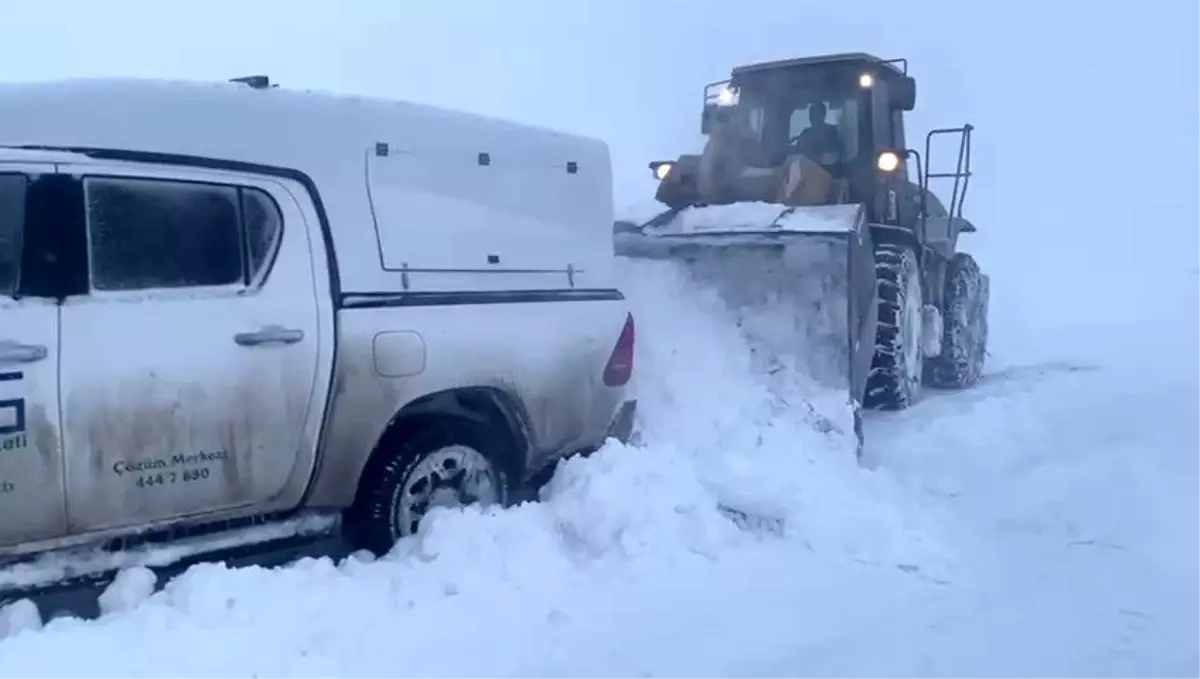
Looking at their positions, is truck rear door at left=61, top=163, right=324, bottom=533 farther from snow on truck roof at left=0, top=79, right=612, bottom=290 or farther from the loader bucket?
the loader bucket

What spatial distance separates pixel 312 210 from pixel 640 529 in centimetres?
199

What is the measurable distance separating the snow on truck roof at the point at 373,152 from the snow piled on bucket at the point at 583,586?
3.78 ft

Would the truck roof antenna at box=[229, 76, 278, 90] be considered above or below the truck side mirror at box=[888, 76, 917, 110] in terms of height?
below

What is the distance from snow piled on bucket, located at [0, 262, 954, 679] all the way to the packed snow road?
0.01 metres

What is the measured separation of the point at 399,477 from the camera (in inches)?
201

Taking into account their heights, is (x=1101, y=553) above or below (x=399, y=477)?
below

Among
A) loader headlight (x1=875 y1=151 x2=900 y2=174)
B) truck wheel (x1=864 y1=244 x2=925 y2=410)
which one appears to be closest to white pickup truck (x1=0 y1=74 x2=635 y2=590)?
truck wheel (x1=864 y1=244 x2=925 y2=410)

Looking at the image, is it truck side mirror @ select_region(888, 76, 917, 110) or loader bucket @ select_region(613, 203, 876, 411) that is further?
truck side mirror @ select_region(888, 76, 917, 110)

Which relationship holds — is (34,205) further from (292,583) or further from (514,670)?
(514,670)

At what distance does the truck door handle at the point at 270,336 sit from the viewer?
15.1 feet

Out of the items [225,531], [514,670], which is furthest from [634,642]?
[225,531]

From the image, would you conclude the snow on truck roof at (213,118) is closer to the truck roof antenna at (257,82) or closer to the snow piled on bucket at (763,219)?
the truck roof antenna at (257,82)

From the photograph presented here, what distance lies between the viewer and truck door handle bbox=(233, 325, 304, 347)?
15.1ft

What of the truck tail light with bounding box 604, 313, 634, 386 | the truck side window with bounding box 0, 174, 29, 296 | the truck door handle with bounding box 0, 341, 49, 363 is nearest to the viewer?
the truck door handle with bounding box 0, 341, 49, 363
